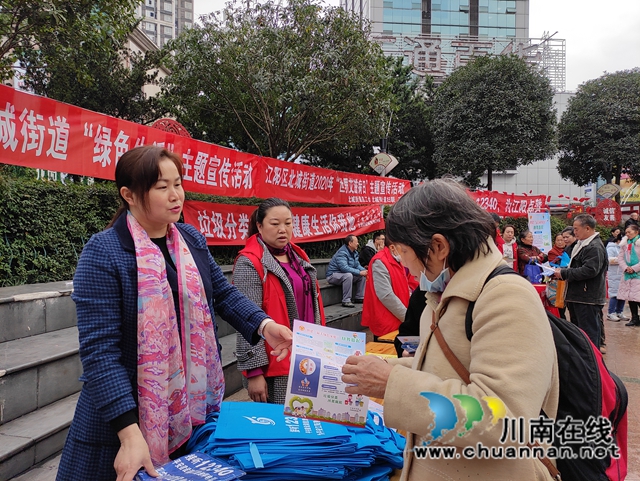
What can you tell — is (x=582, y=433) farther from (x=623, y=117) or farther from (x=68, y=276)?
(x=623, y=117)

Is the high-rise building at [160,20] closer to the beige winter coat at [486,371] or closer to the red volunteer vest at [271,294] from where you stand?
the red volunteer vest at [271,294]

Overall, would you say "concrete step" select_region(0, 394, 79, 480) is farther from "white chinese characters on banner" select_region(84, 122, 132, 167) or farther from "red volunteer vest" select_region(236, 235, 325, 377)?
"white chinese characters on banner" select_region(84, 122, 132, 167)

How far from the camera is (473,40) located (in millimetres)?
42562

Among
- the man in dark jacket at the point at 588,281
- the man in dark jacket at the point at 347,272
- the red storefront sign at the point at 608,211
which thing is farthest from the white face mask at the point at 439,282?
the red storefront sign at the point at 608,211

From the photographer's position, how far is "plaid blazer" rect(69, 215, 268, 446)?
1194 millimetres

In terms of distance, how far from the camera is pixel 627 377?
4.93 metres

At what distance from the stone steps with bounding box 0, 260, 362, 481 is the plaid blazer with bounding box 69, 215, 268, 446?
158 cm

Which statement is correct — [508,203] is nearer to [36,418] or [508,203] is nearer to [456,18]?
[36,418]

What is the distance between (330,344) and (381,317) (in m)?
2.90

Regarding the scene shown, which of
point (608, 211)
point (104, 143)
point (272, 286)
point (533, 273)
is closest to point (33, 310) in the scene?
point (104, 143)

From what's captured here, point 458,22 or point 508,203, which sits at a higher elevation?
point 458,22

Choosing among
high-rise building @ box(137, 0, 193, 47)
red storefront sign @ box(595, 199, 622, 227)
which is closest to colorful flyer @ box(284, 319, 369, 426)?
red storefront sign @ box(595, 199, 622, 227)

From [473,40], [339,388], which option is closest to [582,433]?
[339,388]

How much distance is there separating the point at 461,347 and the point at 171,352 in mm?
833
